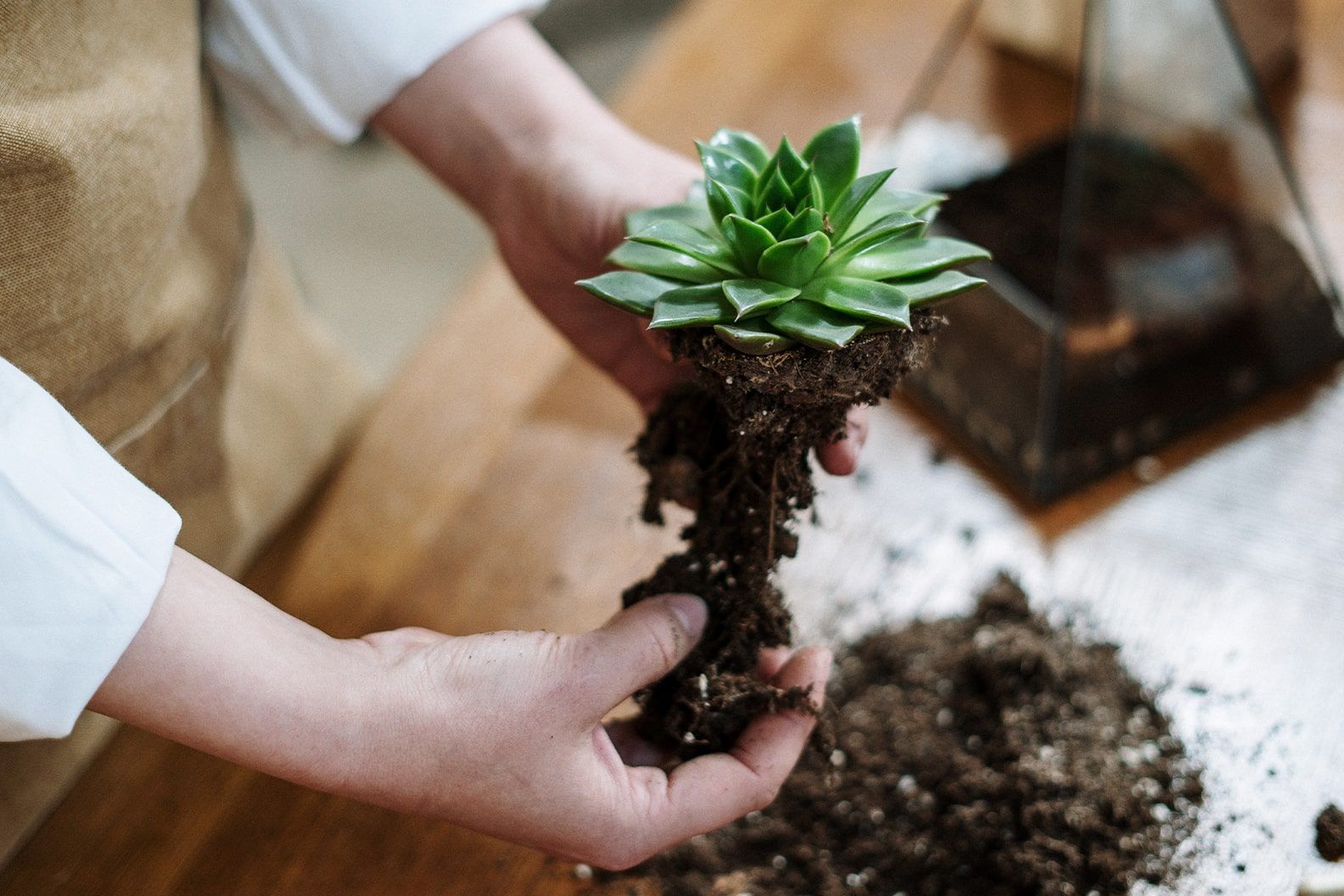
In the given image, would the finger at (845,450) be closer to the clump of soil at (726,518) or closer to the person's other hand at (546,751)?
the clump of soil at (726,518)

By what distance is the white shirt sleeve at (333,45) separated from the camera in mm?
890

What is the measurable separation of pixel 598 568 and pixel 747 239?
423 mm

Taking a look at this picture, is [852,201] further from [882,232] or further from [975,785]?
[975,785]

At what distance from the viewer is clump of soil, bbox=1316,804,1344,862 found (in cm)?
76

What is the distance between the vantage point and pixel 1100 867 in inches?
30.3

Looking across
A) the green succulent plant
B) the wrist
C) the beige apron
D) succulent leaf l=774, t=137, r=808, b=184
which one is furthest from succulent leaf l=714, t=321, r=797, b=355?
the beige apron

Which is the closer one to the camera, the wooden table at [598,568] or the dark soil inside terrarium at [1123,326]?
the wooden table at [598,568]

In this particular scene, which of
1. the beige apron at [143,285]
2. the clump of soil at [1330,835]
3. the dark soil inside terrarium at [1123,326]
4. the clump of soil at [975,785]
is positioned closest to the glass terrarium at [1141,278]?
the dark soil inside terrarium at [1123,326]

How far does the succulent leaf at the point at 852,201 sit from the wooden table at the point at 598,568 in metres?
0.39

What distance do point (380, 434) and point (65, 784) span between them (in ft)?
1.41

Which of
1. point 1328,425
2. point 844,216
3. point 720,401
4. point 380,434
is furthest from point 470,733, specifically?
point 1328,425

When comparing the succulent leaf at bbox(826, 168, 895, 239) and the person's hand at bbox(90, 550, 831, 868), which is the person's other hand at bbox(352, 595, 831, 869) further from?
the succulent leaf at bbox(826, 168, 895, 239)

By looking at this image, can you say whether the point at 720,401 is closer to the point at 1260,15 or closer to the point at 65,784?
the point at 65,784

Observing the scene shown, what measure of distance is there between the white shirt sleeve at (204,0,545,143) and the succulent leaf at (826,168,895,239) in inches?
16.4
